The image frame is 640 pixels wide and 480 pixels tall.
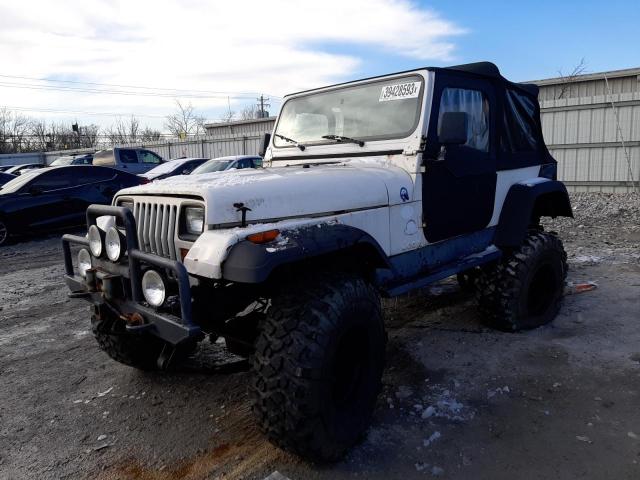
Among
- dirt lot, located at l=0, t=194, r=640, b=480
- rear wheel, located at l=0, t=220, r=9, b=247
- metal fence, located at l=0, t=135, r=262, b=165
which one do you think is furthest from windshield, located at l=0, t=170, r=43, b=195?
metal fence, located at l=0, t=135, r=262, b=165

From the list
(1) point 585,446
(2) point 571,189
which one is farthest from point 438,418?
(2) point 571,189

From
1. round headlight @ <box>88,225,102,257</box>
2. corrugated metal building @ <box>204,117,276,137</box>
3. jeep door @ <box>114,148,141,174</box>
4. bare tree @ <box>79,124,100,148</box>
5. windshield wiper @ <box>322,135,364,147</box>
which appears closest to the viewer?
round headlight @ <box>88,225,102,257</box>

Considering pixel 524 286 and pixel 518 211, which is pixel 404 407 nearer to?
pixel 524 286

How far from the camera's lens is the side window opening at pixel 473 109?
359cm

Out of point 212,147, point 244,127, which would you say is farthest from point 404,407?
point 244,127

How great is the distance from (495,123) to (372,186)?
1619 millimetres

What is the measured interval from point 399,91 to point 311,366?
212cm

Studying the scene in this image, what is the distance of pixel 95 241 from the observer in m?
2.89

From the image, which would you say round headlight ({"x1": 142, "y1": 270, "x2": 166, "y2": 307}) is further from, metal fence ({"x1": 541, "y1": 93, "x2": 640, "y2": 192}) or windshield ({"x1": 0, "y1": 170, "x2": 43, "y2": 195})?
metal fence ({"x1": 541, "y1": 93, "x2": 640, "y2": 192})

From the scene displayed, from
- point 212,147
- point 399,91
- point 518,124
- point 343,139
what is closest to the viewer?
point 399,91

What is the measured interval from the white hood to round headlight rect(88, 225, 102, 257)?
0.27 meters

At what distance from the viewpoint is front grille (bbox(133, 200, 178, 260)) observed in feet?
8.58

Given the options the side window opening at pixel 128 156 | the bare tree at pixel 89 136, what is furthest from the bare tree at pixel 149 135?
the side window opening at pixel 128 156

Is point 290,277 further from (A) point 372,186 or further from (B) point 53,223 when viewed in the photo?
(B) point 53,223
